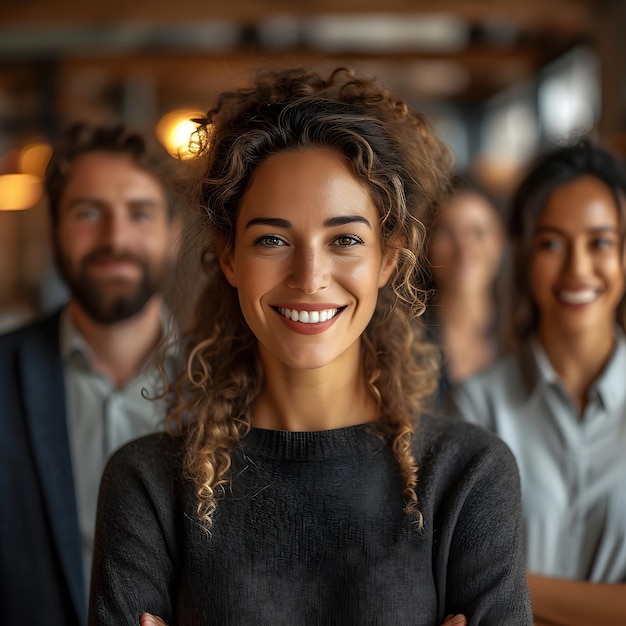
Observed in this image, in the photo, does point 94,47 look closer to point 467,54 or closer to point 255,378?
point 467,54

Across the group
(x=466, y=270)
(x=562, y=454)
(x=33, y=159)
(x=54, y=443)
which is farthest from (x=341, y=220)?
(x=33, y=159)

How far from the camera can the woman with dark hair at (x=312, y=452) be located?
4.68ft

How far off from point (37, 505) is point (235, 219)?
3.14 feet

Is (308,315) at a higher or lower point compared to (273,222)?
lower

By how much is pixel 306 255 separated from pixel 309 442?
0.33 m

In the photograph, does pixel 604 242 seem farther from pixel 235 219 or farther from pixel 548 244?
pixel 235 219

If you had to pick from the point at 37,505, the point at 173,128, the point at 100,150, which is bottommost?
the point at 37,505

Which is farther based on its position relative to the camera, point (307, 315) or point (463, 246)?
point (463, 246)

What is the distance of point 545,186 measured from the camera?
2074 mm

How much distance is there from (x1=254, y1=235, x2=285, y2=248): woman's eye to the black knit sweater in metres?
0.33

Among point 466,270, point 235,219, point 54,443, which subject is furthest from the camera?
point 466,270

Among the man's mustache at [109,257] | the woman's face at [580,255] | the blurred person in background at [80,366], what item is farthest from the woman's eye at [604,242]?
the man's mustache at [109,257]

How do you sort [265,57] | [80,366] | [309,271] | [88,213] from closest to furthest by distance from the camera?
[309,271] < [80,366] < [88,213] < [265,57]

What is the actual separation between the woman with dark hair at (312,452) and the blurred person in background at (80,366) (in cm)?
52
